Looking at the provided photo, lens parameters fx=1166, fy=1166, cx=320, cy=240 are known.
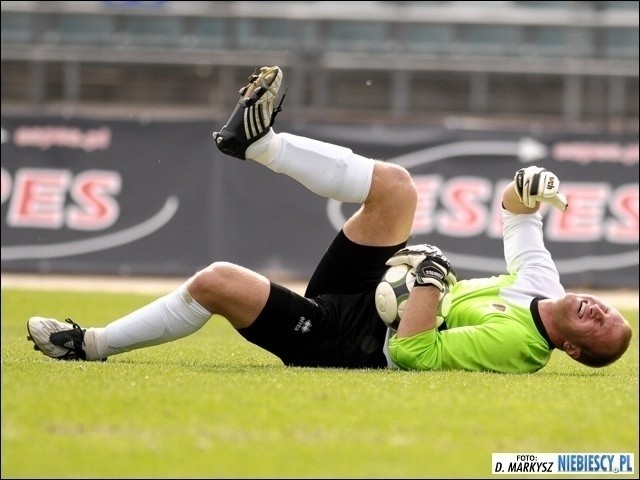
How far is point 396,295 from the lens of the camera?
5980mm

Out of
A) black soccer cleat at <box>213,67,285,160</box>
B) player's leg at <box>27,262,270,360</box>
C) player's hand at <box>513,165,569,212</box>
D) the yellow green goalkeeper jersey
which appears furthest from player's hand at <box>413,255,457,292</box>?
black soccer cleat at <box>213,67,285,160</box>

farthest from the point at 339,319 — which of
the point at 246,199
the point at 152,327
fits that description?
the point at 246,199

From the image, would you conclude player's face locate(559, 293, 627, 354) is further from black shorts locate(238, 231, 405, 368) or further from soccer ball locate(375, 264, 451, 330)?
black shorts locate(238, 231, 405, 368)

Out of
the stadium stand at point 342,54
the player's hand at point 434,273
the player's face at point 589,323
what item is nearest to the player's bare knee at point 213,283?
the player's hand at point 434,273

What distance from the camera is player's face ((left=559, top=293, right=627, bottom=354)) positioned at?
19.4ft

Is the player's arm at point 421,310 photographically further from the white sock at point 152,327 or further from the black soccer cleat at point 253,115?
the black soccer cleat at point 253,115

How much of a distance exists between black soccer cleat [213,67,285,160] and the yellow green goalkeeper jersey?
129 centimetres

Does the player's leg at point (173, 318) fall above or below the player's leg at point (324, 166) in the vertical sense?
below

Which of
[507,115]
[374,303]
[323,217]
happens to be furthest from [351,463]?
[507,115]

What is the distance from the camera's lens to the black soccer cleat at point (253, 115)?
19.4ft

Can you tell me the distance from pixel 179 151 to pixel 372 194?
10166 millimetres

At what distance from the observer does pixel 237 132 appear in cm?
593

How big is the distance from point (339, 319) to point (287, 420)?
1.88m

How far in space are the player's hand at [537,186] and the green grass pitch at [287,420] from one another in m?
0.94
